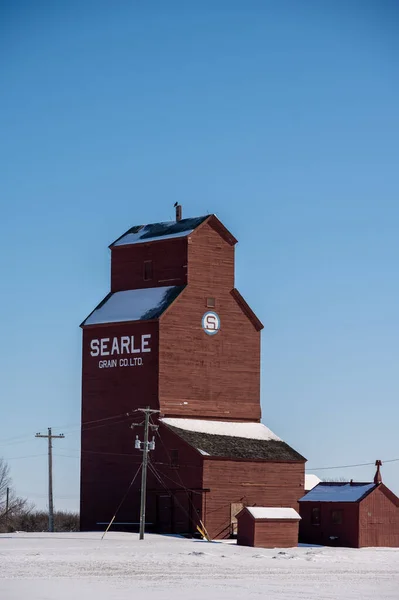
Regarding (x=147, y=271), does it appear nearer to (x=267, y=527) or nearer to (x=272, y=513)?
(x=272, y=513)

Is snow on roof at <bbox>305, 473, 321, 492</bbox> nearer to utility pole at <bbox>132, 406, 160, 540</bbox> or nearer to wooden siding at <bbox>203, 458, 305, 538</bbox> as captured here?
wooden siding at <bbox>203, 458, 305, 538</bbox>

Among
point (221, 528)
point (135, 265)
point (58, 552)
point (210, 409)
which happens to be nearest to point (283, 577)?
point (58, 552)

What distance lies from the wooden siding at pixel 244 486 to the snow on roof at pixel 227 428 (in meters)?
2.94

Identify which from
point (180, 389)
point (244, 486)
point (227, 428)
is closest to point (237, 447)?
→ point (244, 486)

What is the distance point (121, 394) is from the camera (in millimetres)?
82312

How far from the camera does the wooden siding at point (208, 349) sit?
268 ft

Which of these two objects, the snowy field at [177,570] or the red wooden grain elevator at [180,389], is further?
the red wooden grain elevator at [180,389]

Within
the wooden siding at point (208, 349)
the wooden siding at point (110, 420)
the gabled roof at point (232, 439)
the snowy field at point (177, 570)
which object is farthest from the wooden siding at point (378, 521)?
the wooden siding at point (110, 420)

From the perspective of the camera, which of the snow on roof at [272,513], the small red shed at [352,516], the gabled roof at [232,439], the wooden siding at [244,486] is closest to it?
the snow on roof at [272,513]

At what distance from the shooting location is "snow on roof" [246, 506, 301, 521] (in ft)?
246

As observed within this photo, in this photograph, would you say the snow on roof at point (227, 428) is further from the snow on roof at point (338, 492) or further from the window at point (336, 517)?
the window at point (336, 517)

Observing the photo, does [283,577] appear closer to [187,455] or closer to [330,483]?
[187,455]

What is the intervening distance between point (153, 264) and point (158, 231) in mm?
2132

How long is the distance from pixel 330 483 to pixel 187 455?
997 cm
